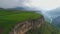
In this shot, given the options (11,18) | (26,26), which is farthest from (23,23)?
(11,18)

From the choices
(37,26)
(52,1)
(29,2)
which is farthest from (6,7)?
(52,1)

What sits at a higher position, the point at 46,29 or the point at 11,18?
the point at 11,18

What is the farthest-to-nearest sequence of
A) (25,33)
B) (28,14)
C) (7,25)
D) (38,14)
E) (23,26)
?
(38,14), (28,14), (25,33), (23,26), (7,25)

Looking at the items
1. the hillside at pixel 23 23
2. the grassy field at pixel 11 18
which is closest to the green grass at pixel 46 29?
the hillside at pixel 23 23

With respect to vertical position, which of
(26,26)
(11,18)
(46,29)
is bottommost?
(46,29)

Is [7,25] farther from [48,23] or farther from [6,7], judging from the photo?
[48,23]

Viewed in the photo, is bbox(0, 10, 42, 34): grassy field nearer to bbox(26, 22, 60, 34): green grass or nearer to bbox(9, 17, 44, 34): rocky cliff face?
bbox(9, 17, 44, 34): rocky cliff face

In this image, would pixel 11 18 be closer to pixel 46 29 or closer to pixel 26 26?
Answer: pixel 26 26

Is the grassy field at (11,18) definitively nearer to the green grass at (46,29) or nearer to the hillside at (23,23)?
the hillside at (23,23)
